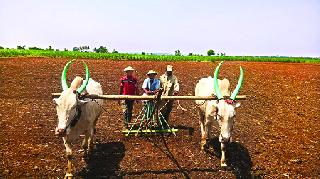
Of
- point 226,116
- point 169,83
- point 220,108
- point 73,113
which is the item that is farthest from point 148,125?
point 73,113

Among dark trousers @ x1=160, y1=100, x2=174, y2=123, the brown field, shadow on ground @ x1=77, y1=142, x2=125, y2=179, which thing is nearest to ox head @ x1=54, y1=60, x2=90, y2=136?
shadow on ground @ x1=77, y1=142, x2=125, y2=179

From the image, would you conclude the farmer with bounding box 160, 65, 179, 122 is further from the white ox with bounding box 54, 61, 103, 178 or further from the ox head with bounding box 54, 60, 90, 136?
the ox head with bounding box 54, 60, 90, 136

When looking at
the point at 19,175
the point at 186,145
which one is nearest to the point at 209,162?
the point at 186,145

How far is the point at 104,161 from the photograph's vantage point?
27.8 feet

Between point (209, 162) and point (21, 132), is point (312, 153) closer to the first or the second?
point (209, 162)

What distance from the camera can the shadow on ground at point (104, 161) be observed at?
25.5 ft

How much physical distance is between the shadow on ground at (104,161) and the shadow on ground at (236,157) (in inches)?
90.6

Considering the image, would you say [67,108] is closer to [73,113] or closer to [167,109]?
[73,113]

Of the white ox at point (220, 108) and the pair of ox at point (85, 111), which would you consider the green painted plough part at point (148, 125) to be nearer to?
the white ox at point (220, 108)

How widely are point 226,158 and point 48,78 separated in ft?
41.4

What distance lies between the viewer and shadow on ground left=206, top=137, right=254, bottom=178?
8.26 meters

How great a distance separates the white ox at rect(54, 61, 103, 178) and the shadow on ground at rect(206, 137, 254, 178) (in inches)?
124

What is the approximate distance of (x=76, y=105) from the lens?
702cm

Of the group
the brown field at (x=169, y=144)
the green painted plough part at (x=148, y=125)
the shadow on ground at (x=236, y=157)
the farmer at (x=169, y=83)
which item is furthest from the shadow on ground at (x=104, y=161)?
the shadow on ground at (x=236, y=157)
